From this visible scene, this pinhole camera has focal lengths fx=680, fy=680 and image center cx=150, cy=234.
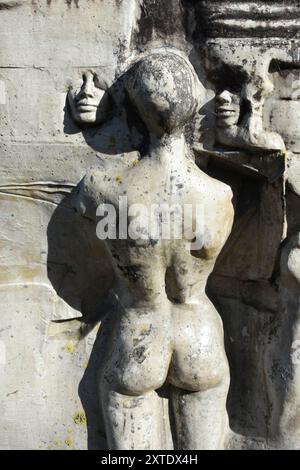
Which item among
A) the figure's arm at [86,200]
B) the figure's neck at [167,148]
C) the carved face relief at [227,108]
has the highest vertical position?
the carved face relief at [227,108]

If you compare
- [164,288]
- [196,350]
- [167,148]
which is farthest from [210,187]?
[196,350]

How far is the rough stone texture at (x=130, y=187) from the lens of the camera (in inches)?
51.7

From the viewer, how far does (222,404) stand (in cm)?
145

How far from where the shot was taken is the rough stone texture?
1313 mm

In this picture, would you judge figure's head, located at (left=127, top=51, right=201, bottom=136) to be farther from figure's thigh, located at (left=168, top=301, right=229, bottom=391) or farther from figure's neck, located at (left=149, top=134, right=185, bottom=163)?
figure's thigh, located at (left=168, top=301, right=229, bottom=391)

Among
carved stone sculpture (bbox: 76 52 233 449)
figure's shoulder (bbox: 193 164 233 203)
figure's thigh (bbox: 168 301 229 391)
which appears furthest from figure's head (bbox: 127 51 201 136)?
figure's thigh (bbox: 168 301 229 391)

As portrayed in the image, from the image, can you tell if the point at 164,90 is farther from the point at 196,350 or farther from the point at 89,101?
the point at 196,350

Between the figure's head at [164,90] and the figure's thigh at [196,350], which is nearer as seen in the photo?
the figure's head at [164,90]

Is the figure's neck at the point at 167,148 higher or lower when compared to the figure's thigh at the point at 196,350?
higher

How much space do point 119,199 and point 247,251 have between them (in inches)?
12.3

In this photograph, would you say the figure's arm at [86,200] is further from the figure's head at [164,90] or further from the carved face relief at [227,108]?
the carved face relief at [227,108]

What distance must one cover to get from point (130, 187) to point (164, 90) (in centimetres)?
20

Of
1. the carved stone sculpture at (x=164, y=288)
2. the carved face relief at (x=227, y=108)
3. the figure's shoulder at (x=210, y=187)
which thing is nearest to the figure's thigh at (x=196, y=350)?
the carved stone sculpture at (x=164, y=288)

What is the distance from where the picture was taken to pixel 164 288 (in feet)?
4.61
